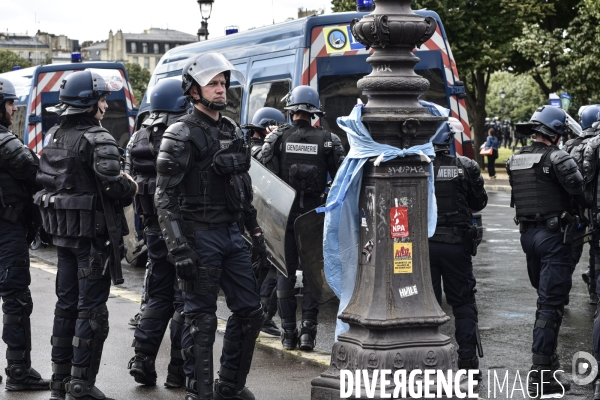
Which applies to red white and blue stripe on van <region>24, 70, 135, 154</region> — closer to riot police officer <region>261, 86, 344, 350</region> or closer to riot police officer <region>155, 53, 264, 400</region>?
riot police officer <region>261, 86, 344, 350</region>

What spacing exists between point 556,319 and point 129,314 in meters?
4.34

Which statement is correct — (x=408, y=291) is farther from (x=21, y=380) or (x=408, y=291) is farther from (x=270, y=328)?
(x=270, y=328)

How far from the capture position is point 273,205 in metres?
7.85

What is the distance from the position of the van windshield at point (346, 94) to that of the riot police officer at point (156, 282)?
10.8ft

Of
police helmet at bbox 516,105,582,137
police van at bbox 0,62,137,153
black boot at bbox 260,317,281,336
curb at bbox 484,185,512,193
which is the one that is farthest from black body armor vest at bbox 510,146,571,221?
curb at bbox 484,185,512,193

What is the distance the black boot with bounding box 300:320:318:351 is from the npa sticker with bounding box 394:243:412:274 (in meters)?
2.51

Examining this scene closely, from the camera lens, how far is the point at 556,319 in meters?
6.97

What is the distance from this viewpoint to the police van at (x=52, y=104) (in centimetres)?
1585

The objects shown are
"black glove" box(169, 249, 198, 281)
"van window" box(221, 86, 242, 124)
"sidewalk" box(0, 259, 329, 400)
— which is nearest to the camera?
"black glove" box(169, 249, 198, 281)

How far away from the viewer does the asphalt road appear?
6.89m

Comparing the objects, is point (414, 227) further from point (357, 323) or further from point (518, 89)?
point (518, 89)

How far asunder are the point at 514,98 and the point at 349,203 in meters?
88.7

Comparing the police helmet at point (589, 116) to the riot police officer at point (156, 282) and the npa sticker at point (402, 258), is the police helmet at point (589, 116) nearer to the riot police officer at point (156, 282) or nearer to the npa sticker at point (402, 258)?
the riot police officer at point (156, 282)

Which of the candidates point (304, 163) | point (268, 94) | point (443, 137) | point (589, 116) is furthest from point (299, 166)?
point (589, 116)
